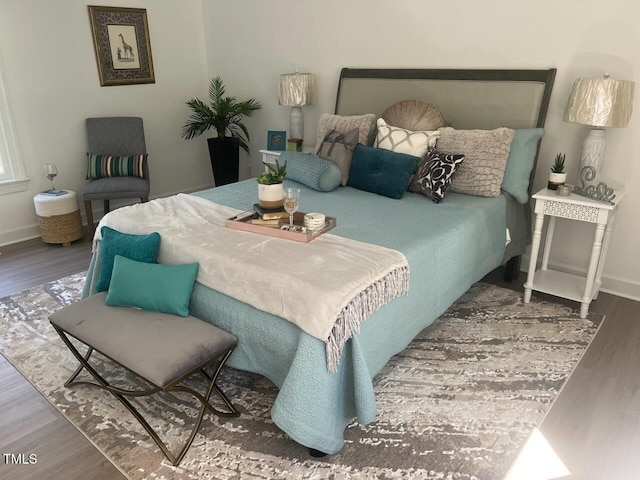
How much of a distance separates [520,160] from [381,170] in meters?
0.88

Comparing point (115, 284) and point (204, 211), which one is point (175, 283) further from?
point (204, 211)

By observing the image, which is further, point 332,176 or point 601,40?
point 332,176

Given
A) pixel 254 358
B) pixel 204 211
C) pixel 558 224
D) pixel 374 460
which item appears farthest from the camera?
pixel 558 224

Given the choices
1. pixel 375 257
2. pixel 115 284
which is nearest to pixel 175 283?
pixel 115 284

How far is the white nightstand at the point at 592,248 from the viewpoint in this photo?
2746mm

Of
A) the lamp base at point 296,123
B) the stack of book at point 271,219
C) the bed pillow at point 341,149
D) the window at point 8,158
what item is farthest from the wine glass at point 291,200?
the window at point 8,158

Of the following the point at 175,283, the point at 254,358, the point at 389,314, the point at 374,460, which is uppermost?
the point at 175,283

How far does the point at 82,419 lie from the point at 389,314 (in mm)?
1415

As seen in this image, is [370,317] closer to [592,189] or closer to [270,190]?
[270,190]

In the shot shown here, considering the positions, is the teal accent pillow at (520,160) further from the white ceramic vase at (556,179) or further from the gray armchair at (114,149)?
the gray armchair at (114,149)

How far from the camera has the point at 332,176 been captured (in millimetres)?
3199

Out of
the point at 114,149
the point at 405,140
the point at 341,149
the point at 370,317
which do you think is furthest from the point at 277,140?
the point at 370,317

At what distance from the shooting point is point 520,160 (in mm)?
3066

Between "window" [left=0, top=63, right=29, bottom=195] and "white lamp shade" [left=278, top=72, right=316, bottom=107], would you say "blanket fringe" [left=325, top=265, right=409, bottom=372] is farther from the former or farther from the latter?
"window" [left=0, top=63, right=29, bottom=195]
